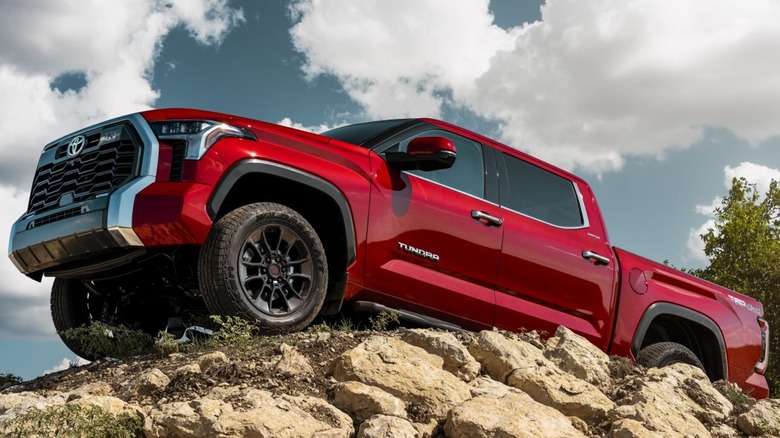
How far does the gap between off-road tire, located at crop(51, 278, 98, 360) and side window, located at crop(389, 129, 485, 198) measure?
9.18 ft

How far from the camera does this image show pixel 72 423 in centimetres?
427

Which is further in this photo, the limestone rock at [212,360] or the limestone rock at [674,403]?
the limestone rock at [674,403]

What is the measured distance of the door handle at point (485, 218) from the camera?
650 centimetres

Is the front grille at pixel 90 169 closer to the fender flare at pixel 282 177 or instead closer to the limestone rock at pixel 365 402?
the fender flare at pixel 282 177

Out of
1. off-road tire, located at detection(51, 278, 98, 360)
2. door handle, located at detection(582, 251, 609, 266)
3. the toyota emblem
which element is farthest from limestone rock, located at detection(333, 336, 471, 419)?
off-road tire, located at detection(51, 278, 98, 360)

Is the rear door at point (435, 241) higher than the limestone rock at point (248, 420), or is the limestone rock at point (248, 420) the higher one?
the rear door at point (435, 241)

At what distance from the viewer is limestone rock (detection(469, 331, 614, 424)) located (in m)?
5.29

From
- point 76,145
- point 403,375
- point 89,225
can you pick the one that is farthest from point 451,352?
point 76,145

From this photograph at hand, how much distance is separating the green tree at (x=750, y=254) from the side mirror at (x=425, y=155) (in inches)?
741

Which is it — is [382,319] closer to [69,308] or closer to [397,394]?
[397,394]

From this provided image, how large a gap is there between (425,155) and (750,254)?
21.0m

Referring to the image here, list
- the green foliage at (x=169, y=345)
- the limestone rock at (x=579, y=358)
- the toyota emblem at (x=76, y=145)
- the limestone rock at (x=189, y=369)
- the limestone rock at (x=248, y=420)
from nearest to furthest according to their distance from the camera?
the limestone rock at (x=248, y=420), the limestone rock at (x=189, y=369), the green foliage at (x=169, y=345), the limestone rock at (x=579, y=358), the toyota emblem at (x=76, y=145)

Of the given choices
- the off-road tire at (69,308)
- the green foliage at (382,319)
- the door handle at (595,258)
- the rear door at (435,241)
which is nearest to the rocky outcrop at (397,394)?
the green foliage at (382,319)

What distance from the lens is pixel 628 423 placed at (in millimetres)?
4973
